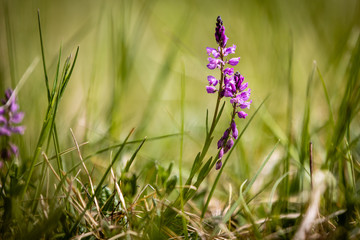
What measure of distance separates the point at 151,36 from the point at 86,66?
140 cm

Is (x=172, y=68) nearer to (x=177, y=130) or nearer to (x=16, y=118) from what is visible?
(x=177, y=130)

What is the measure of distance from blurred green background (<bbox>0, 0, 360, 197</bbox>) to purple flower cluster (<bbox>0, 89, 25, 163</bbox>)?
94 millimetres

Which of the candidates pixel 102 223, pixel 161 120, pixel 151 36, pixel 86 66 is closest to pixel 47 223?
pixel 102 223

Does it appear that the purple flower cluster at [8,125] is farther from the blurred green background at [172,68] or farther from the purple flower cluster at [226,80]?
the purple flower cluster at [226,80]

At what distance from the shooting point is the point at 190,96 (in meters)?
A: 4.06

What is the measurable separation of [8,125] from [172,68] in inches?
103

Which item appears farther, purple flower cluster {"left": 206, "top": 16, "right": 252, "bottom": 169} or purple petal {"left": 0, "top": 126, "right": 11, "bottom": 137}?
purple petal {"left": 0, "top": 126, "right": 11, "bottom": 137}

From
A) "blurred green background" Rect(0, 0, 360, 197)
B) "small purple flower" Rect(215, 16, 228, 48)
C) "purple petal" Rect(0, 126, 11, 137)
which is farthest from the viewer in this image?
"blurred green background" Rect(0, 0, 360, 197)

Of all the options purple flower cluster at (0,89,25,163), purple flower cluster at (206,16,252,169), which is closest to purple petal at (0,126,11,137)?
purple flower cluster at (0,89,25,163)

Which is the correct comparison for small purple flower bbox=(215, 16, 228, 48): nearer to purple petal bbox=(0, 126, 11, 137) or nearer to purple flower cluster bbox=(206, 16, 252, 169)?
purple flower cluster bbox=(206, 16, 252, 169)

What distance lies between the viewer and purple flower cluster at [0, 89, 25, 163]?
1714 mm

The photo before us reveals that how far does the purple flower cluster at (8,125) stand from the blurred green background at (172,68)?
0.09m

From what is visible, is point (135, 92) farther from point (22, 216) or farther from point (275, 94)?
point (22, 216)

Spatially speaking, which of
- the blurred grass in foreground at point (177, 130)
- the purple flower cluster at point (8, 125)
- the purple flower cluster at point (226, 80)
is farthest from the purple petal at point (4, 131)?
the purple flower cluster at point (226, 80)
